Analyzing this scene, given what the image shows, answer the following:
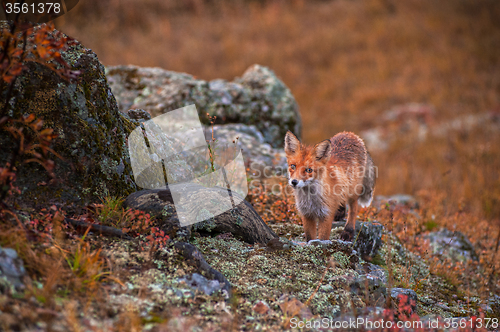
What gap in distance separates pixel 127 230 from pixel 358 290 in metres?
2.83

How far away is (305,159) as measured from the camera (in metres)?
5.46

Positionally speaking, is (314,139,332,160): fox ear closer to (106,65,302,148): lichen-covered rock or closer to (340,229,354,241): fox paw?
(340,229,354,241): fox paw

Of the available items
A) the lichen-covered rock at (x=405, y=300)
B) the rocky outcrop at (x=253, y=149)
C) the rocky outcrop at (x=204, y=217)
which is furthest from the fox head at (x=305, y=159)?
the rocky outcrop at (x=253, y=149)

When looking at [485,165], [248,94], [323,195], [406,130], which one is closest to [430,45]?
[406,130]

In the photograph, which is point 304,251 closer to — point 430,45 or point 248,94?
point 248,94

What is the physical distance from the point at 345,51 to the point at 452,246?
2263 cm

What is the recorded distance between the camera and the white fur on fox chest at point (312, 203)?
562 cm

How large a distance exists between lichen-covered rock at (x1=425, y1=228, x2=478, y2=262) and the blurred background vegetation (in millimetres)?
7856

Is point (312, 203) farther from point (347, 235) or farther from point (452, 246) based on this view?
point (452, 246)

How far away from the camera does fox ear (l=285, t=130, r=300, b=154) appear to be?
5.57 metres

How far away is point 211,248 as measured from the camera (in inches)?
181

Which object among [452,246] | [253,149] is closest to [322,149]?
[253,149]

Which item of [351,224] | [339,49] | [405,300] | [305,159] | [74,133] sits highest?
[339,49]

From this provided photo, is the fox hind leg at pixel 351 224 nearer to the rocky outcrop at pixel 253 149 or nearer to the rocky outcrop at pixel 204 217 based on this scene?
the rocky outcrop at pixel 204 217
